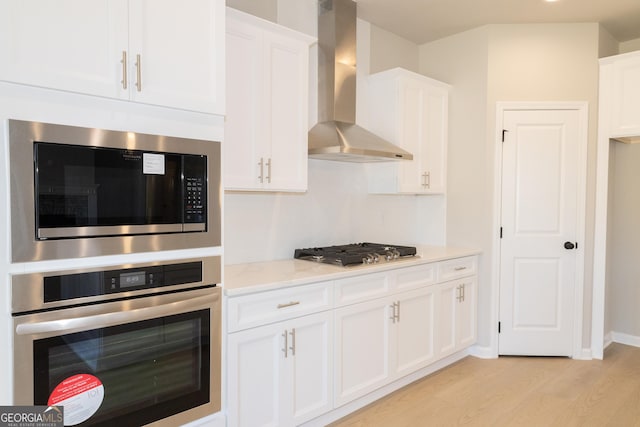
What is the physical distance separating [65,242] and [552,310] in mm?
3789

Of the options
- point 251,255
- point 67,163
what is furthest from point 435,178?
point 67,163

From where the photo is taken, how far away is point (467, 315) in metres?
3.63

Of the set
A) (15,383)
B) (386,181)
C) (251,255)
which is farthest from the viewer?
(386,181)

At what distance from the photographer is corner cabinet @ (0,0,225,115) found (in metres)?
1.37

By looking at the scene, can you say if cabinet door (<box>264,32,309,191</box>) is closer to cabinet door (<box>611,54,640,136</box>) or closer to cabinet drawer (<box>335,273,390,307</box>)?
cabinet drawer (<box>335,273,390,307</box>)

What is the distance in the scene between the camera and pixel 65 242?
56.9 inches

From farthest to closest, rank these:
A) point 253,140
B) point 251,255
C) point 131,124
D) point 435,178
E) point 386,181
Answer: point 435,178 < point 386,181 < point 251,255 < point 253,140 < point 131,124

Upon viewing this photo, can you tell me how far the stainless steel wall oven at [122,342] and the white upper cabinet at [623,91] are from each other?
357 centimetres

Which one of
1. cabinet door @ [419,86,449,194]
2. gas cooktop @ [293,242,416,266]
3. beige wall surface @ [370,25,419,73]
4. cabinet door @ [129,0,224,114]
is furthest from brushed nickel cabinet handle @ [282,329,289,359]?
beige wall surface @ [370,25,419,73]

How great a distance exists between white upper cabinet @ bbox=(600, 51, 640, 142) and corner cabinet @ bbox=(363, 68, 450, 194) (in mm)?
1328

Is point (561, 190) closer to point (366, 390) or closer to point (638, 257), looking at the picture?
point (638, 257)

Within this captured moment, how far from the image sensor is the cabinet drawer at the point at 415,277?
295 cm

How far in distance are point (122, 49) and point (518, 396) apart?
321cm

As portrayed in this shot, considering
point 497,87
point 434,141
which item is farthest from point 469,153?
point 497,87
